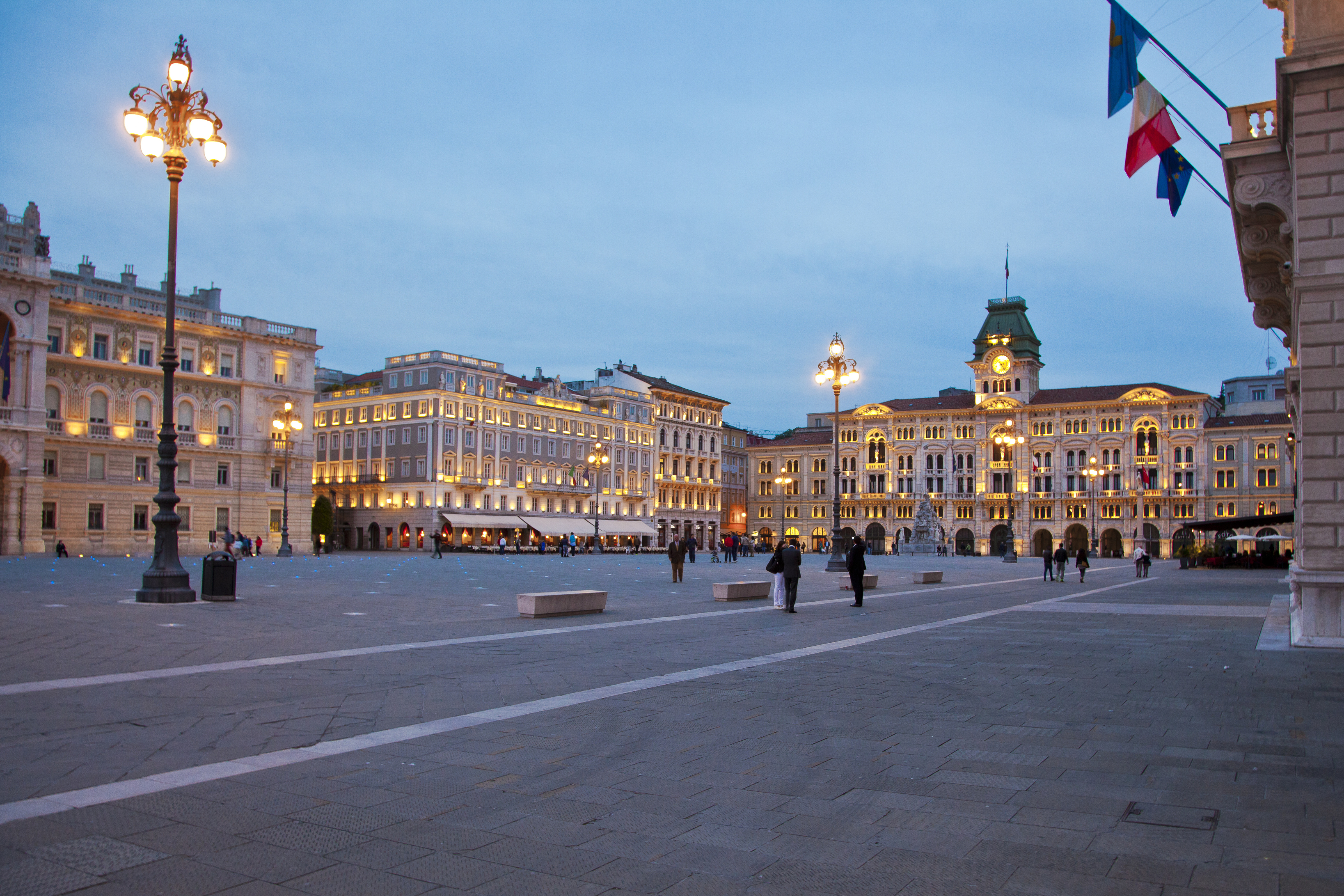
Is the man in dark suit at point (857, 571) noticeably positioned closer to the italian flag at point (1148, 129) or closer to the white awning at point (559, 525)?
the italian flag at point (1148, 129)

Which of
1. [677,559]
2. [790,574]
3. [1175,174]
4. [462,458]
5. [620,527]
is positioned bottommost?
[620,527]

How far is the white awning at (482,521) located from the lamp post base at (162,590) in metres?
58.0

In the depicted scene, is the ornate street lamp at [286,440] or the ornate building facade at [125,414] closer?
the ornate building facade at [125,414]

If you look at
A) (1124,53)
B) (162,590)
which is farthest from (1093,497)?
(162,590)

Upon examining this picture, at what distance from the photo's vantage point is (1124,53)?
643 inches

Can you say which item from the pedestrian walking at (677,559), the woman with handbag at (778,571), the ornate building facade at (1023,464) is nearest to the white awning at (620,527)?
the ornate building facade at (1023,464)

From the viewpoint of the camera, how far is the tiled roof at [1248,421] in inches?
3344

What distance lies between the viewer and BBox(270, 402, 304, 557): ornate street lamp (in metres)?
51.7

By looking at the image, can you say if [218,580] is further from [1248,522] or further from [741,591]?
[1248,522]

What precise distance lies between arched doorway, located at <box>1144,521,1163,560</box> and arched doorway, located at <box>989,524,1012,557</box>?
1324cm

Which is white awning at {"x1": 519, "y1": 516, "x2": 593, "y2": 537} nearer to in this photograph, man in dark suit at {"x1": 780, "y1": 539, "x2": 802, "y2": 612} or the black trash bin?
the black trash bin

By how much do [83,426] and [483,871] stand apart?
2238 inches

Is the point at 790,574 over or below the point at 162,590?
over

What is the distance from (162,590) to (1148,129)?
18.8 meters
